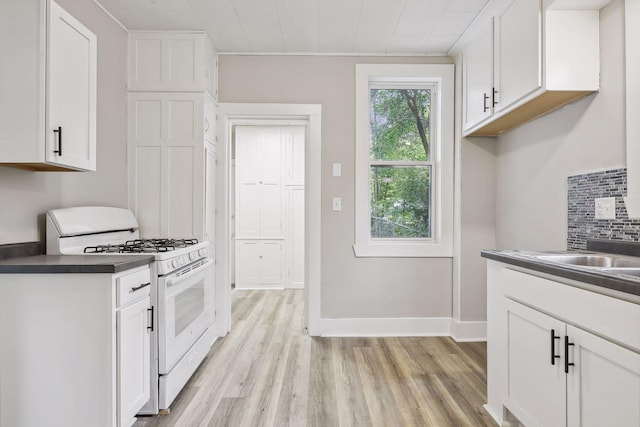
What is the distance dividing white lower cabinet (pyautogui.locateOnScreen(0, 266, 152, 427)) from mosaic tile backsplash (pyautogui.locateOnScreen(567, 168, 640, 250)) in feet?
7.92

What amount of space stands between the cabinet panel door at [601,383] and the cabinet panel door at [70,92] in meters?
2.34

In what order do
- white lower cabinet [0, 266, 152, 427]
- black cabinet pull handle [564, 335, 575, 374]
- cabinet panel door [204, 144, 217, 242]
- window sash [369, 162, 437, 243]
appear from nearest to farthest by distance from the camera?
black cabinet pull handle [564, 335, 575, 374], white lower cabinet [0, 266, 152, 427], cabinet panel door [204, 144, 217, 242], window sash [369, 162, 437, 243]

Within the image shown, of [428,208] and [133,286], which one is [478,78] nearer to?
[428,208]

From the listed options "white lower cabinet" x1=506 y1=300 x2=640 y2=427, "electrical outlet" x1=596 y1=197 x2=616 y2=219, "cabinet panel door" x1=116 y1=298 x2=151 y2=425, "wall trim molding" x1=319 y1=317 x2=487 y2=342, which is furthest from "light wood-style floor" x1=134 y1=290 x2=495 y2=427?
"electrical outlet" x1=596 y1=197 x2=616 y2=219

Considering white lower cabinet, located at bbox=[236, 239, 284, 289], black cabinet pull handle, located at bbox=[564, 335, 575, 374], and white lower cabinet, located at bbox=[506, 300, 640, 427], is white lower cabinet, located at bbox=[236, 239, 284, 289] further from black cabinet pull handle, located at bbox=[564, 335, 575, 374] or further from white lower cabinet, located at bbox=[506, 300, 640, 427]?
black cabinet pull handle, located at bbox=[564, 335, 575, 374]

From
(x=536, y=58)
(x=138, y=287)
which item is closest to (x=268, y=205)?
(x=138, y=287)

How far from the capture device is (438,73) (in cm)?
330

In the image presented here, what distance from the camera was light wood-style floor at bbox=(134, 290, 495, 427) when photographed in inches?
77.7

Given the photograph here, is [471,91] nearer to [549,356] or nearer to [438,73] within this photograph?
[438,73]

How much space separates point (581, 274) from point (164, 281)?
1.91 meters

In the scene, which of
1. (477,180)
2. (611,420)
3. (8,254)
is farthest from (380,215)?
(8,254)

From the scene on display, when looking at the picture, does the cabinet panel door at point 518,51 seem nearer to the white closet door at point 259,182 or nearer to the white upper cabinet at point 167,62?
the white upper cabinet at point 167,62

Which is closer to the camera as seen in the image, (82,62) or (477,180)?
(82,62)

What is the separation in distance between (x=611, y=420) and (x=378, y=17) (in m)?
2.65
